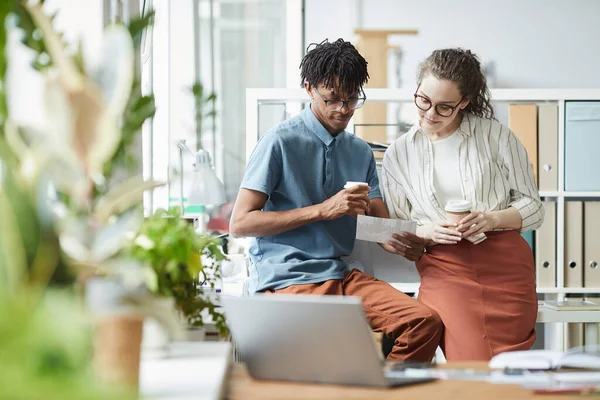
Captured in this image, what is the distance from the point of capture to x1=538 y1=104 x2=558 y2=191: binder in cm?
345

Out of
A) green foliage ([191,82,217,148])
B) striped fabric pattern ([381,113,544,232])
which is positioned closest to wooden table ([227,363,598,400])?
striped fabric pattern ([381,113,544,232])

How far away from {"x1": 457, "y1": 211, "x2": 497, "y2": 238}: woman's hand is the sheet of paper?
0.52 feet

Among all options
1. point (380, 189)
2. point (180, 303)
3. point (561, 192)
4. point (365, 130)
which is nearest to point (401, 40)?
point (365, 130)

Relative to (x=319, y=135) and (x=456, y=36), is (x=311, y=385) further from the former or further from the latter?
(x=456, y=36)

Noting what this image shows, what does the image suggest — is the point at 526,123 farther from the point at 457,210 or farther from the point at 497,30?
the point at 497,30

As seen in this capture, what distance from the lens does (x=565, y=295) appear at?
355cm

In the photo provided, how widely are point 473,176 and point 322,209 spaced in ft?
1.74

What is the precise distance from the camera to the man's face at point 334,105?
2.42 metres

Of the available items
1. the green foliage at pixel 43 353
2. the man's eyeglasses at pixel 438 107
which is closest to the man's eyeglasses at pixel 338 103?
the man's eyeglasses at pixel 438 107

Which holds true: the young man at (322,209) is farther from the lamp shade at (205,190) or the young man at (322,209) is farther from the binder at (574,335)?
the binder at (574,335)

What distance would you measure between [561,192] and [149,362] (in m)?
2.64

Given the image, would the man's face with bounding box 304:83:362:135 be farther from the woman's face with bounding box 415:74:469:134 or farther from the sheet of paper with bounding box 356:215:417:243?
the sheet of paper with bounding box 356:215:417:243

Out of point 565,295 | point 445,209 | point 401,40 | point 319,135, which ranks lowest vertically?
point 565,295

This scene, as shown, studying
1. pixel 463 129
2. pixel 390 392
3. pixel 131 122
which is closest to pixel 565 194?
pixel 463 129
